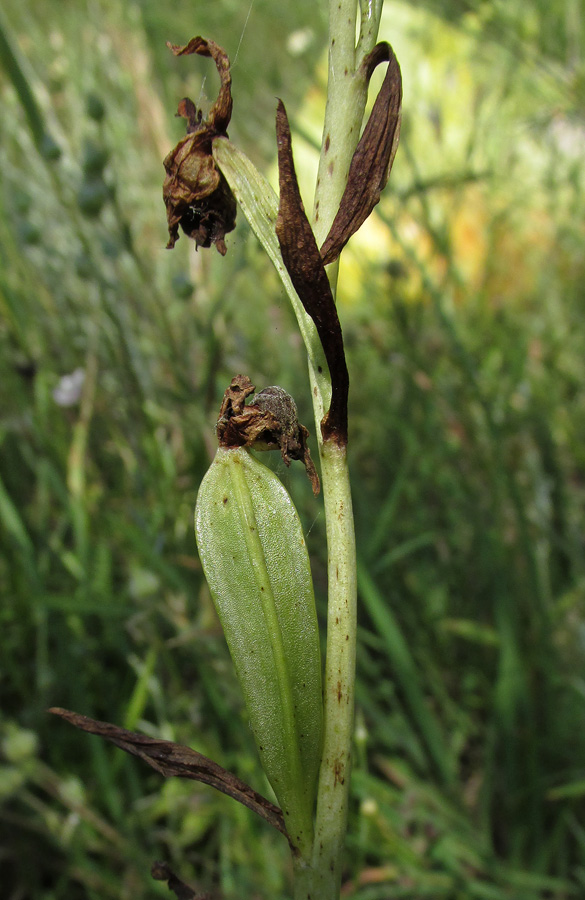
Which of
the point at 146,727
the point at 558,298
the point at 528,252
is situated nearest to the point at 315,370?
the point at 146,727

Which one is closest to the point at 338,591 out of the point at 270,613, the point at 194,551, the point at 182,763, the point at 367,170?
the point at 270,613

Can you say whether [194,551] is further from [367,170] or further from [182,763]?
[367,170]

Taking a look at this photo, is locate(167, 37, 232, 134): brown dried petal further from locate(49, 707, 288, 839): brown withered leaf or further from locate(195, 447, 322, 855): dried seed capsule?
locate(49, 707, 288, 839): brown withered leaf

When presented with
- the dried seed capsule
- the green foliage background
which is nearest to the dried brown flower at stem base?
the dried seed capsule

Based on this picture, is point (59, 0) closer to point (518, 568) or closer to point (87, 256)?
point (87, 256)

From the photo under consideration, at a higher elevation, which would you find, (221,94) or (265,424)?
(221,94)
